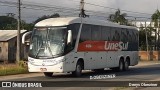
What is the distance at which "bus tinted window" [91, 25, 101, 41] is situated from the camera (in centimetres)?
2627

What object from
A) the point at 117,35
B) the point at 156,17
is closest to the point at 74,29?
the point at 117,35

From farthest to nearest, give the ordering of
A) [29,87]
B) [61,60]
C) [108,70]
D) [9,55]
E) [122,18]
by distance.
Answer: [122,18] < [9,55] < [108,70] < [61,60] < [29,87]

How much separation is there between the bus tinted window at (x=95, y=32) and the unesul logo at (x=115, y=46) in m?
1.39

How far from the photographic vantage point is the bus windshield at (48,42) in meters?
22.9

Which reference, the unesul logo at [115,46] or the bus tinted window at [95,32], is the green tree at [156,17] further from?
the bus tinted window at [95,32]

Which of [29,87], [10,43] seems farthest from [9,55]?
[29,87]

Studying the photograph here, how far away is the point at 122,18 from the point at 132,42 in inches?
1899

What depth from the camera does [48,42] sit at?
23.0m

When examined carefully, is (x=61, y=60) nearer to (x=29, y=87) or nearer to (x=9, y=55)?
(x=29, y=87)

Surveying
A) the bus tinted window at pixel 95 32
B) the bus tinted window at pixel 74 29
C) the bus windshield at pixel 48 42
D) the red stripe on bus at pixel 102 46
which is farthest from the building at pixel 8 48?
the bus windshield at pixel 48 42

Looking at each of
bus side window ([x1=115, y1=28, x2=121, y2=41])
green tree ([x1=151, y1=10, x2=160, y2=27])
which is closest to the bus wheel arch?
bus side window ([x1=115, y1=28, x2=121, y2=41])

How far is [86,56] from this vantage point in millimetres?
25562

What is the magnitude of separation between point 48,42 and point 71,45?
54.0 inches

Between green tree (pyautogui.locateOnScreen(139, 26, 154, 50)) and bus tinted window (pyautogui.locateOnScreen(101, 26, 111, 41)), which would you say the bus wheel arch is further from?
green tree (pyautogui.locateOnScreen(139, 26, 154, 50))
